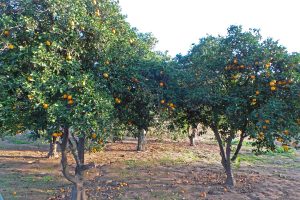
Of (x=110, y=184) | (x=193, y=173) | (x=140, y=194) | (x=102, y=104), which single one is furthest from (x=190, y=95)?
(x=193, y=173)

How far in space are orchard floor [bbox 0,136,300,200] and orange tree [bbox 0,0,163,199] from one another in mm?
3739

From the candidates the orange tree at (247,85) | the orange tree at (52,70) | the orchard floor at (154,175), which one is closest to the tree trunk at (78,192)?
the orchard floor at (154,175)

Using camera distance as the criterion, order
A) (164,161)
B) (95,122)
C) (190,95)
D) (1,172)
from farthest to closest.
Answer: (164,161), (1,172), (190,95), (95,122)

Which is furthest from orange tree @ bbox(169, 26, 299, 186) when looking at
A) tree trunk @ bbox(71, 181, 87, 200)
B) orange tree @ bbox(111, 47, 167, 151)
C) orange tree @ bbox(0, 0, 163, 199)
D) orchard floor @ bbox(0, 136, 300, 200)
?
tree trunk @ bbox(71, 181, 87, 200)

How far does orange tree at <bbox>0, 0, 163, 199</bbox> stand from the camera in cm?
481

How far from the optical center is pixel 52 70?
5035 millimetres

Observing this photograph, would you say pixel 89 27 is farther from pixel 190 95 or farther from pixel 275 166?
pixel 275 166

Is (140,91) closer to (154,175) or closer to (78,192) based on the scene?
(78,192)

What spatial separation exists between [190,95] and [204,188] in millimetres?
3630

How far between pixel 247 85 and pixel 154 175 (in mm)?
5128

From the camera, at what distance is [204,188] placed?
8.88 m

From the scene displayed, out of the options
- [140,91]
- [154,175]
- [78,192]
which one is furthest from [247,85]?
[154,175]

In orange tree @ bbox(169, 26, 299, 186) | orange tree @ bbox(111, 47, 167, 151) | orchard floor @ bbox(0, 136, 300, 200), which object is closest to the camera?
orange tree @ bbox(169, 26, 299, 186)

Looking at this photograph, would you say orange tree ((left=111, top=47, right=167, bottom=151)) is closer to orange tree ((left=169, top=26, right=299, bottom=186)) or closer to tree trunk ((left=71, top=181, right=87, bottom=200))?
orange tree ((left=169, top=26, right=299, bottom=186))
